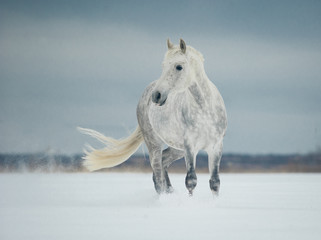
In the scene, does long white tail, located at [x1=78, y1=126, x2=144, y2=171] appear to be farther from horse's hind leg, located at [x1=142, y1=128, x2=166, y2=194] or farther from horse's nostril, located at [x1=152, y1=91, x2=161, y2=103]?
horse's nostril, located at [x1=152, y1=91, x2=161, y2=103]

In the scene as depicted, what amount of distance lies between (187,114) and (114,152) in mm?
2236

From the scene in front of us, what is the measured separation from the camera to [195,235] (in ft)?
12.5

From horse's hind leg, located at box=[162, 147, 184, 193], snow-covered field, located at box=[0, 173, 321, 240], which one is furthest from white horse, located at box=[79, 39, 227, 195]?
snow-covered field, located at box=[0, 173, 321, 240]

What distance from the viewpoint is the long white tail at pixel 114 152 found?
7.33m

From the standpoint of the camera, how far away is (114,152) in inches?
291

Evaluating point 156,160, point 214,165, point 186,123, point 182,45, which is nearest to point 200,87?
point 186,123

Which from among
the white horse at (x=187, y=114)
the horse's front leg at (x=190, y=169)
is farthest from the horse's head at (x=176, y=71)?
the horse's front leg at (x=190, y=169)

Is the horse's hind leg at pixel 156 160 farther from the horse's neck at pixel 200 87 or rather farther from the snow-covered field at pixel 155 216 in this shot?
the horse's neck at pixel 200 87

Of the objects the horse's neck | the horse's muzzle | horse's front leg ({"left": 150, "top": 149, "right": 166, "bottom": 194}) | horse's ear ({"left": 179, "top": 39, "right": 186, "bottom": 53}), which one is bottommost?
horse's front leg ({"left": 150, "top": 149, "right": 166, "bottom": 194})

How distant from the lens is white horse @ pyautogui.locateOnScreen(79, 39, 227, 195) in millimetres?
5277

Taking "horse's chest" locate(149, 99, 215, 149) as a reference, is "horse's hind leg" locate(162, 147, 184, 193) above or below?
below

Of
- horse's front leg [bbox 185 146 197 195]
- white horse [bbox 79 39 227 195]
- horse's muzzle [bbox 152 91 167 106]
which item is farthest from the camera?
horse's front leg [bbox 185 146 197 195]

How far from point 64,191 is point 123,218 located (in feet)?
11.0

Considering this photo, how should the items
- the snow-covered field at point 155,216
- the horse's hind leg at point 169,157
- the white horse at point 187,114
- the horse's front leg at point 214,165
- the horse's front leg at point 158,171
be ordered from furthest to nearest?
1. the horse's hind leg at point 169,157
2. the horse's front leg at point 158,171
3. the horse's front leg at point 214,165
4. the white horse at point 187,114
5. the snow-covered field at point 155,216
